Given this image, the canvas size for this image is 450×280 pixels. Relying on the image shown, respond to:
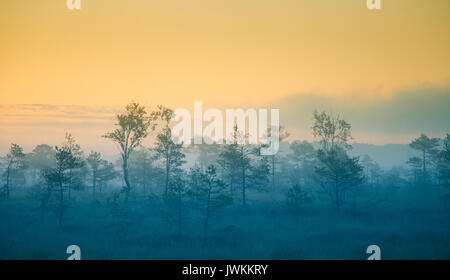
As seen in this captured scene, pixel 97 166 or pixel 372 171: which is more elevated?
pixel 97 166

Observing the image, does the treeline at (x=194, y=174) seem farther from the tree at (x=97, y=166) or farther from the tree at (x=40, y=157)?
the tree at (x=40, y=157)

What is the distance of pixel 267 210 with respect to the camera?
36.9 metres

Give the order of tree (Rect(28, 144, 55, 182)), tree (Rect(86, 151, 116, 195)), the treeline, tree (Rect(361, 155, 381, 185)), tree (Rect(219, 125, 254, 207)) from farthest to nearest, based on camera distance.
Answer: tree (Rect(361, 155, 381, 185)), tree (Rect(28, 144, 55, 182)), tree (Rect(86, 151, 116, 195)), tree (Rect(219, 125, 254, 207)), the treeline

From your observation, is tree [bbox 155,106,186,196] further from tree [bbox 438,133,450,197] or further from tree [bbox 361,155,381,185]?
tree [bbox 361,155,381,185]

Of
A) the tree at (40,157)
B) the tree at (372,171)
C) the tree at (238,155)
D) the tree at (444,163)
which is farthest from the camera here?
the tree at (372,171)

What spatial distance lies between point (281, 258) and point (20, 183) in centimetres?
6984

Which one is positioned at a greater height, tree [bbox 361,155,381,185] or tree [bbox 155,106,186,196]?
tree [bbox 155,106,186,196]

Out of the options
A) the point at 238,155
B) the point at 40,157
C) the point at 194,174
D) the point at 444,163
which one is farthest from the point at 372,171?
the point at 40,157

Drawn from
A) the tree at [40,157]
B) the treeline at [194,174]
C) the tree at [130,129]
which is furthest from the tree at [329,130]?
the tree at [40,157]

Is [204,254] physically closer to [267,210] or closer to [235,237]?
[235,237]

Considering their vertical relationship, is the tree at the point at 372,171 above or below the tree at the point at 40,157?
below

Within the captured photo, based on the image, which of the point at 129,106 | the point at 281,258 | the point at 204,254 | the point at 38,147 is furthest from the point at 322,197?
the point at 38,147

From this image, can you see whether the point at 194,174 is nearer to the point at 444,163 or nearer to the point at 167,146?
the point at 167,146

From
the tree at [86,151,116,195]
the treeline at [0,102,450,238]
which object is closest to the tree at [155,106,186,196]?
the treeline at [0,102,450,238]
